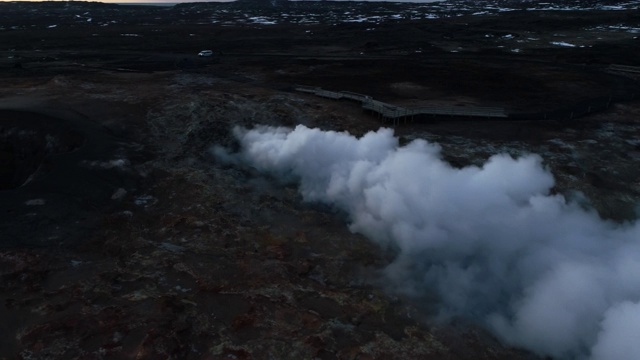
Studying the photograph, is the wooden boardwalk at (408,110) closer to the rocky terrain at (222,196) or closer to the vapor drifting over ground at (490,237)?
the rocky terrain at (222,196)

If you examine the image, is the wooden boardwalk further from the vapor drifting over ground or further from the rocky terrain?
the vapor drifting over ground

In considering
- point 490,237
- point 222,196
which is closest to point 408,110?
point 490,237

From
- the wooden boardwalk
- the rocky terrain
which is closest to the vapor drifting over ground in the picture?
the rocky terrain

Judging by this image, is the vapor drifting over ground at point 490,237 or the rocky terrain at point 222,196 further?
the vapor drifting over ground at point 490,237

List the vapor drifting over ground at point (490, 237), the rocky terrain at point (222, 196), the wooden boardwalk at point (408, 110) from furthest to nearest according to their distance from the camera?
1. the wooden boardwalk at point (408, 110)
2. the vapor drifting over ground at point (490, 237)
3. the rocky terrain at point (222, 196)

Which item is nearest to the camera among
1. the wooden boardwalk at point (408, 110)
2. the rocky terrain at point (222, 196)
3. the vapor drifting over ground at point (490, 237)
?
the rocky terrain at point (222, 196)

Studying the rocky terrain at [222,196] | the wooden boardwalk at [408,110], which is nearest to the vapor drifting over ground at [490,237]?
the rocky terrain at [222,196]
